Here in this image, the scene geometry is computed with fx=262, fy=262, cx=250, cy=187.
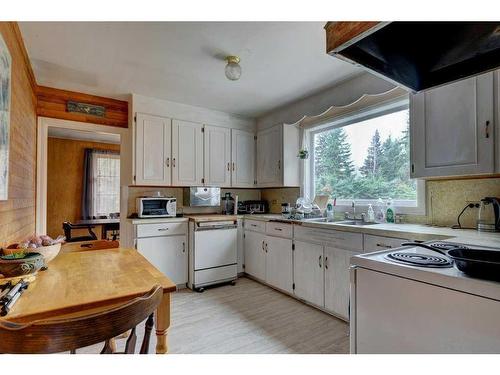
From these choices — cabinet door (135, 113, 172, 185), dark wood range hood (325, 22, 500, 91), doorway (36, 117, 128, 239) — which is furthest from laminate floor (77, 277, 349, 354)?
doorway (36, 117, 128, 239)

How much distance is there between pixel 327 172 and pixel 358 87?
110 cm

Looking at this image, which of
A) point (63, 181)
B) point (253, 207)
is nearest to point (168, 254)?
point (253, 207)

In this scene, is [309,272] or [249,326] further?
[309,272]

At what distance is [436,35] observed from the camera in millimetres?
1199

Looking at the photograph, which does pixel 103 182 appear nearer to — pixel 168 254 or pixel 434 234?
pixel 168 254

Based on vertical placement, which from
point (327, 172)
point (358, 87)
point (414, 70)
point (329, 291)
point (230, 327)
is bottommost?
point (230, 327)

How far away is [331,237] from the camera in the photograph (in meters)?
2.38

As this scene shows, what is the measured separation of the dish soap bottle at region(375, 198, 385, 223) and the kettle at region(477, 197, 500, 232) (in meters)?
0.78

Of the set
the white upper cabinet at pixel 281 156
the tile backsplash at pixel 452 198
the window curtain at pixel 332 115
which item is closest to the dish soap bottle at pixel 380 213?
the tile backsplash at pixel 452 198

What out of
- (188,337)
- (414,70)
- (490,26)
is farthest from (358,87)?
(188,337)

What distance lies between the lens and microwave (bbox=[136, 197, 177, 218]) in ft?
10.4

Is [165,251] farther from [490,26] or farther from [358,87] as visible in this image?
[490,26]

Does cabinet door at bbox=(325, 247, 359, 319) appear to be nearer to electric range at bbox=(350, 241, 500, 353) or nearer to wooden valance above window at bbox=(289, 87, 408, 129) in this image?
electric range at bbox=(350, 241, 500, 353)

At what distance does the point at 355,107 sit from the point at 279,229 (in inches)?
63.9
